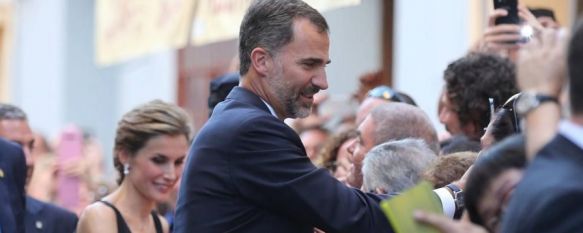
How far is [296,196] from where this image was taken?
11.9ft

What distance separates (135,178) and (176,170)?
220mm

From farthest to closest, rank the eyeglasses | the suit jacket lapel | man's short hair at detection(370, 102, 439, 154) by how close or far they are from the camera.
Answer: the eyeglasses < man's short hair at detection(370, 102, 439, 154) < the suit jacket lapel

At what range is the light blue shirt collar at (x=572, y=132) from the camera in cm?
250

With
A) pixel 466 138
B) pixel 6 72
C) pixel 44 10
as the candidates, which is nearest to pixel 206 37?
pixel 466 138

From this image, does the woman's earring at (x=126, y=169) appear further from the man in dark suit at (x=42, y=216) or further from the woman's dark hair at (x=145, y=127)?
the man in dark suit at (x=42, y=216)

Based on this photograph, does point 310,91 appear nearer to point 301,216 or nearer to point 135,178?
point 301,216

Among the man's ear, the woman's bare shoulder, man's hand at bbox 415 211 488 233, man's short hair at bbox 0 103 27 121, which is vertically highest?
the man's ear

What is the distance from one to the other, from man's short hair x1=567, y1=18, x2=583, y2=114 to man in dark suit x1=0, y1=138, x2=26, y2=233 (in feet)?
12.0

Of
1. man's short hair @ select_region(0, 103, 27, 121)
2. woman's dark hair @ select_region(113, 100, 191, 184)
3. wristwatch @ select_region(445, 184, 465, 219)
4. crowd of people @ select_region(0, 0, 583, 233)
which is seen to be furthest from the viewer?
man's short hair @ select_region(0, 103, 27, 121)

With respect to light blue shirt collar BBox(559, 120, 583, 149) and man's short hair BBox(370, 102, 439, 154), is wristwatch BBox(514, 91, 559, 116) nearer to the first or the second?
light blue shirt collar BBox(559, 120, 583, 149)

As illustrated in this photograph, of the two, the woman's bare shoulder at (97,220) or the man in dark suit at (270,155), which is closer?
the man in dark suit at (270,155)

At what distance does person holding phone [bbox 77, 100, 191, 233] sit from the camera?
5570mm

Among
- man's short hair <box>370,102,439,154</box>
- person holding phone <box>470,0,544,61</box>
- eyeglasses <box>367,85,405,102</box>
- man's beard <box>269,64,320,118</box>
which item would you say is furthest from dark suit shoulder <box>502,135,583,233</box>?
eyeglasses <box>367,85,405,102</box>

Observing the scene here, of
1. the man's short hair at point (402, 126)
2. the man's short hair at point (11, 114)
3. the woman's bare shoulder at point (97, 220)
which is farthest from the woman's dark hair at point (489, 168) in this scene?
the man's short hair at point (11, 114)
